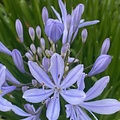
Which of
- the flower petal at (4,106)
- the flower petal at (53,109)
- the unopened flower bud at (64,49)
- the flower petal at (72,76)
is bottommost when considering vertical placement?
Result: the flower petal at (53,109)

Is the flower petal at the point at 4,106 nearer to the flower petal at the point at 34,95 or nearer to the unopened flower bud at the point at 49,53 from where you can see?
the flower petal at the point at 34,95

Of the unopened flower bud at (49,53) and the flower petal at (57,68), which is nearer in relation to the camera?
the flower petal at (57,68)

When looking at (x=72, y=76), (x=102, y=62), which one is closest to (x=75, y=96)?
(x=72, y=76)

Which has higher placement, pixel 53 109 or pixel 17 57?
pixel 17 57

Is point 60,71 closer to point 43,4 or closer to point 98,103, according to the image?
point 98,103

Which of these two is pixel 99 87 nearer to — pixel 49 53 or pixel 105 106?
pixel 105 106

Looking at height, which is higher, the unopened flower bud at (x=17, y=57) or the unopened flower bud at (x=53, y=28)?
the unopened flower bud at (x=53, y=28)

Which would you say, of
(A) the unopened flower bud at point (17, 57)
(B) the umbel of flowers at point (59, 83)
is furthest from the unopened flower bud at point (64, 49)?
(A) the unopened flower bud at point (17, 57)

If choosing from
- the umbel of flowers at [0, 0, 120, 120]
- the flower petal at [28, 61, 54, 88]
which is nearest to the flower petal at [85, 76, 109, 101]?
the umbel of flowers at [0, 0, 120, 120]
